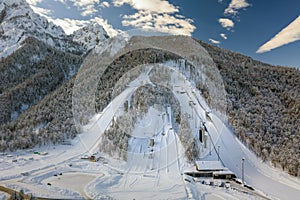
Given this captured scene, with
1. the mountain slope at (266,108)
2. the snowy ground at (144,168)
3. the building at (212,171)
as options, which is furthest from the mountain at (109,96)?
the building at (212,171)

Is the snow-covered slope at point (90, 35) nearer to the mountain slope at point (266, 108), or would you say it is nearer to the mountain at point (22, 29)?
the mountain at point (22, 29)

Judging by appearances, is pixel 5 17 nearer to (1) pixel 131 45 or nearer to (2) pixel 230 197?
(1) pixel 131 45

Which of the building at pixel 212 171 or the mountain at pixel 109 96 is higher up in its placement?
the mountain at pixel 109 96

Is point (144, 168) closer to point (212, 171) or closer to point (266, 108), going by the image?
point (212, 171)

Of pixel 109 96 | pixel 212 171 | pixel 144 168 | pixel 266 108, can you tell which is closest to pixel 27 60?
pixel 109 96

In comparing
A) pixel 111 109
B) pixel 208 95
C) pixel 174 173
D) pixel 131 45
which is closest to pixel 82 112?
pixel 111 109

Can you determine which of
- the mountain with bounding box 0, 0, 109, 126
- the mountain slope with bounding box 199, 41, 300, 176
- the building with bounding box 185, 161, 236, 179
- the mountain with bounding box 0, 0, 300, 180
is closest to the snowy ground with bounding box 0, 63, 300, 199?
the building with bounding box 185, 161, 236, 179

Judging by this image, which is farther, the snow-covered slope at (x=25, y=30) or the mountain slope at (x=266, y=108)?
the snow-covered slope at (x=25, y=30)
